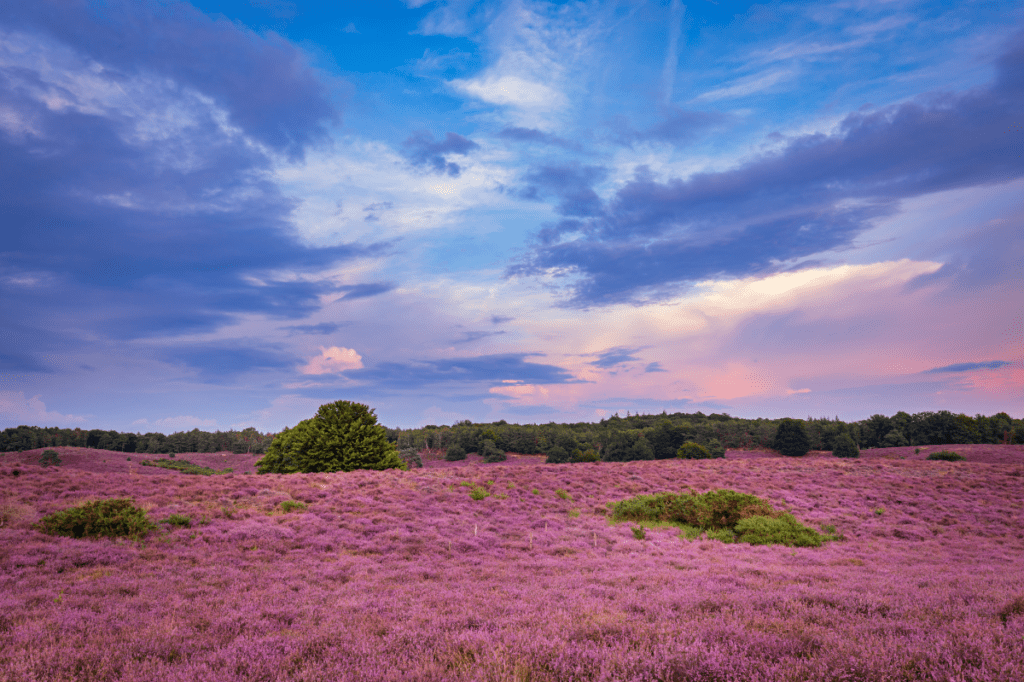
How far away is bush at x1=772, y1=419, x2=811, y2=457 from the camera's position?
63.5m

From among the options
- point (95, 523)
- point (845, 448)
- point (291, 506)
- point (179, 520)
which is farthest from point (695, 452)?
point (95, 523)

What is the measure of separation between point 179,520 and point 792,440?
6960 centimetres

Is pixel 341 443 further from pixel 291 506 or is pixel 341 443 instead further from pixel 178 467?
pixel 178 467

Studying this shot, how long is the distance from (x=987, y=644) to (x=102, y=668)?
38.9ft

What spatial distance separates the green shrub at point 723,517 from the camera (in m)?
18.1

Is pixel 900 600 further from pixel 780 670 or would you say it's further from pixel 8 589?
pixel 8 589

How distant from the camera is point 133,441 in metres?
71.2

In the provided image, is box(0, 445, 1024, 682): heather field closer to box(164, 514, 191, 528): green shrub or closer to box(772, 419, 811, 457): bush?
box(164, 514, 191, 528): green shrub

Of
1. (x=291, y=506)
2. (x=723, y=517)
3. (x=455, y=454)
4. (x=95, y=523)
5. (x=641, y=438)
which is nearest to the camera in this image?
(x=95, y=523)

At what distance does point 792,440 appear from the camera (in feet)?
211

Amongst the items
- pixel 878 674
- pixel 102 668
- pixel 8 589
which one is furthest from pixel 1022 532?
pixel 8 589

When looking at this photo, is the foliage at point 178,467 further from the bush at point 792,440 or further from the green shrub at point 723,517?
the bush at point 792,440

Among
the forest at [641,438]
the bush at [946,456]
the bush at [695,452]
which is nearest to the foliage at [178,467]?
the forest at [641,438]

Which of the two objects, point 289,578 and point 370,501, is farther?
point 370,501
